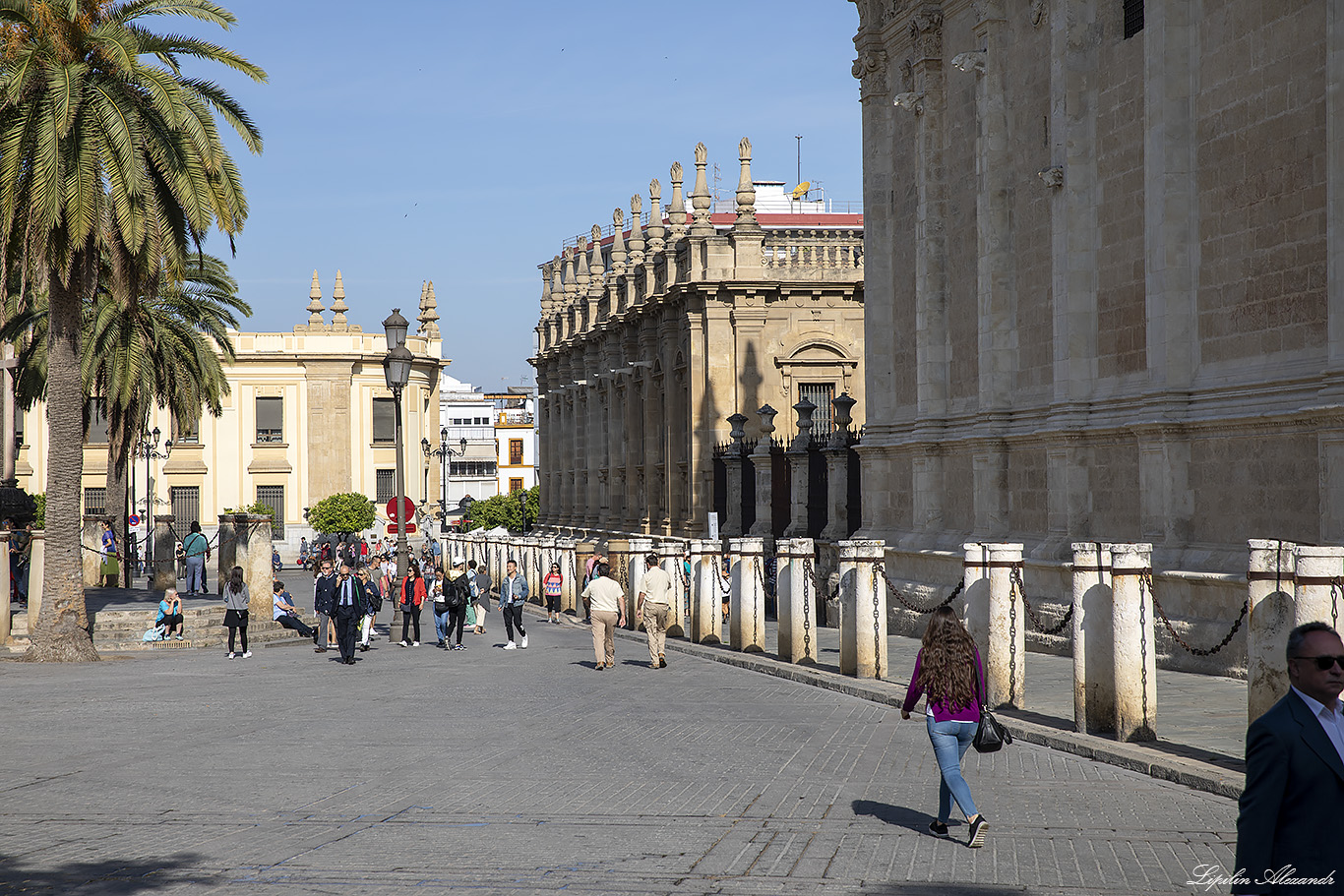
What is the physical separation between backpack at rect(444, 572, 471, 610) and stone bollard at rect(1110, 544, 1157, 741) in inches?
557

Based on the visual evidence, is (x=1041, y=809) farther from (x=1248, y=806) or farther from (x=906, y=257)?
(x=906, y=257)

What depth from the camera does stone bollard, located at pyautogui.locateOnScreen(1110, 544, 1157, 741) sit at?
10562mm

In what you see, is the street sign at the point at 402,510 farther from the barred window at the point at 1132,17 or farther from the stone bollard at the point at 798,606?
the barred window at the point at 1132,17

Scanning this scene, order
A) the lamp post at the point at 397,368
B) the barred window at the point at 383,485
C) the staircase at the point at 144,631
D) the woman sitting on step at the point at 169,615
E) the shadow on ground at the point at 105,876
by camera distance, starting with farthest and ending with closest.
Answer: the barred window at the point at 383,485
the lamp post at the point at 397,368
the staircase at the point at 144,631
the woman sitting on step at the point at 169,615
the shadow on ground at the point at 105,876

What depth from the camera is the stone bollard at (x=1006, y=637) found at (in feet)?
41.4

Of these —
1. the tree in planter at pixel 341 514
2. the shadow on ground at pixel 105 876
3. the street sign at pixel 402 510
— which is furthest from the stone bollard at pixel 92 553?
the tree in planter at pixel 341 514

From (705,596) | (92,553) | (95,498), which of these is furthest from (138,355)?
(95,498)

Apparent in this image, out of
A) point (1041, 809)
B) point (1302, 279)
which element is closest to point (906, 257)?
point (1302, 279)

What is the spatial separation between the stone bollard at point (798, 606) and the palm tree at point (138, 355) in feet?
58.7

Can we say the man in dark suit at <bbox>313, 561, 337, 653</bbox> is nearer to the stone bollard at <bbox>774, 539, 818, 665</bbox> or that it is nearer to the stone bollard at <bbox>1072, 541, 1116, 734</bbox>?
the stone bollard at <bbox>774, 539, 818, 665</bbox>

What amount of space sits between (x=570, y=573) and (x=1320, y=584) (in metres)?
28.2

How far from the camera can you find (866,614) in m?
15.4

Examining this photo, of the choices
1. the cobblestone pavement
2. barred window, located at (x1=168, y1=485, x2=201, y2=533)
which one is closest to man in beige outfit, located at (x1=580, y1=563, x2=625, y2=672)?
the cobblestone pavement

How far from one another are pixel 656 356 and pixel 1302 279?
3362 centimetres
